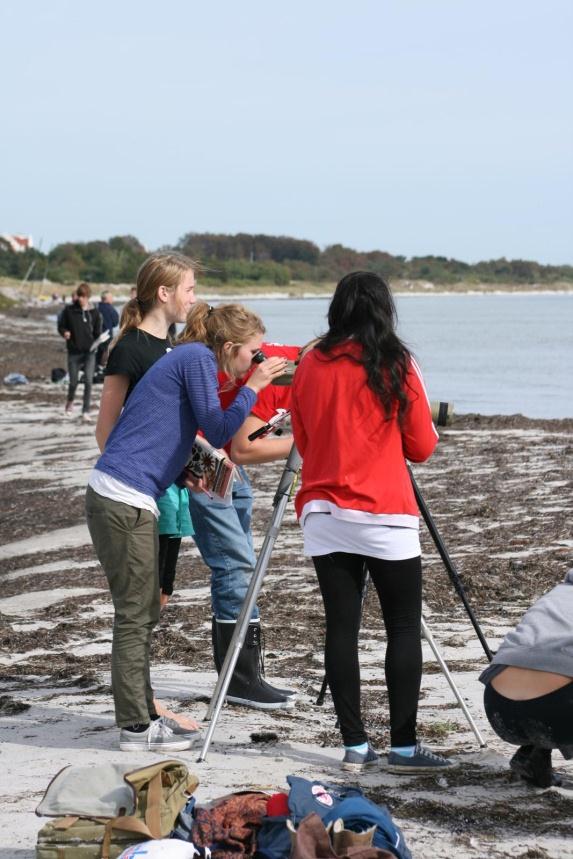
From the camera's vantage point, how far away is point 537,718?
3795 mm

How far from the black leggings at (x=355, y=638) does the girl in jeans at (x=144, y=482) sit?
0.68 meters

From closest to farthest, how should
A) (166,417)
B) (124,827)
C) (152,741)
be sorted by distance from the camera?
(124,827) < (166,417) < (152,741)

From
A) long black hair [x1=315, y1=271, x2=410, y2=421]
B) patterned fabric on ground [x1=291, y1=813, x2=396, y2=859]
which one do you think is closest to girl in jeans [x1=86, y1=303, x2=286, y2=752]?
long black hair [x1=315, y1=271, x2=410, y2=421]

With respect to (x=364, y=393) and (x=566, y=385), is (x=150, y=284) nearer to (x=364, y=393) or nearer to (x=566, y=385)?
(x=364, y=393)

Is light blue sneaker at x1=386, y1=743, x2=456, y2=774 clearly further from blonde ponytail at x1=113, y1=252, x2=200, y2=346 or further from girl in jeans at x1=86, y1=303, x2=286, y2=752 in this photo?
blonde ponytail at x1=113, y1=252, x2=200, y2=346

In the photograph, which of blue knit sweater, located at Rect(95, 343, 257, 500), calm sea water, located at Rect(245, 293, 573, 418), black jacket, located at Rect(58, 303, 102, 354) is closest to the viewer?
blue knit sweater, located at Rect(95, 343, 257, 500)

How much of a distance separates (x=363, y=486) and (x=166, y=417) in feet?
2.66

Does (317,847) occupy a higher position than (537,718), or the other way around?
(537,718)

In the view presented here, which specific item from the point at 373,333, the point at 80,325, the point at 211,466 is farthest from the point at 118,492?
the point at 80,325

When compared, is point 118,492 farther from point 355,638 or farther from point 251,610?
point 355,638

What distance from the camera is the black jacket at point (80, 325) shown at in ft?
53.7

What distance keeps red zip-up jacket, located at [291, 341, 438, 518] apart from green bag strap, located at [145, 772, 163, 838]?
1.12m

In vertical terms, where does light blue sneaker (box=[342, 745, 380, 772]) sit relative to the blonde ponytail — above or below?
below

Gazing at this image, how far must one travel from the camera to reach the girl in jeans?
448 cm
